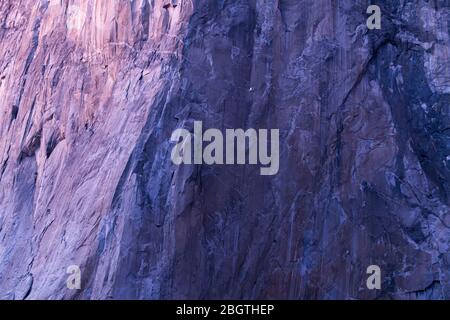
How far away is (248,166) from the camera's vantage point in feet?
39.8

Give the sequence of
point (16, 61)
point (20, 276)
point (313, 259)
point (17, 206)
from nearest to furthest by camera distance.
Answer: point (313, 259), point (20, 276), point (17, 206), point (16, 61)

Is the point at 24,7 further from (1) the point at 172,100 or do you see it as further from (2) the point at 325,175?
(2) the point at 325,175

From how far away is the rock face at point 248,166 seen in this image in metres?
11.7

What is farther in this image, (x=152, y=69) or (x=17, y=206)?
(x=17, y=206)

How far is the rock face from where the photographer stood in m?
11.7

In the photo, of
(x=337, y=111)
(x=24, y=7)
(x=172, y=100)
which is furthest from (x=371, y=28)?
(x=24, y=7)

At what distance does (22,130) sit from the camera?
14969mm

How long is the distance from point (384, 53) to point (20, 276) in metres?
7.17

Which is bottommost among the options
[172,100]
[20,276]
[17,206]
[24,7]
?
[20,276]

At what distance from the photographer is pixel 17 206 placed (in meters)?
14.2

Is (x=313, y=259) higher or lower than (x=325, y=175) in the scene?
lower

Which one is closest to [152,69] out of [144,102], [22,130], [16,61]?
[144,102]

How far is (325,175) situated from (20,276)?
17.5 feet

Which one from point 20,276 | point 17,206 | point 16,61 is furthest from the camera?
point 16,61
